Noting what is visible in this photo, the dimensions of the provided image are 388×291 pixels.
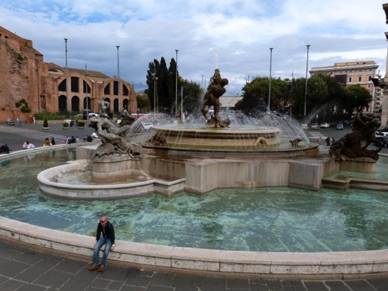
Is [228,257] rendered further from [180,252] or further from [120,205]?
[120,205]

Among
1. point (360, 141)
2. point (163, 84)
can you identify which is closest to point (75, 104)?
point (163, 84)

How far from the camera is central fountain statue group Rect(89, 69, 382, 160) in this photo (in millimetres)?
10766

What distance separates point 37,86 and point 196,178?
6617 centimetres

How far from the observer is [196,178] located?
9.24 meters

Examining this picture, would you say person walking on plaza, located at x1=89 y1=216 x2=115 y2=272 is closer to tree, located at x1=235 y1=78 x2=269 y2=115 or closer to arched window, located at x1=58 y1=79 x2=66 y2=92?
tree, located at x1=235 y1=78 x2=269 y2=115

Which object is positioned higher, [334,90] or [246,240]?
[334,90]

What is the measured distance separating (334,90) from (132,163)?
54385 millimetres

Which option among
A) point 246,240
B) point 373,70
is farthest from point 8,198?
point 373,70

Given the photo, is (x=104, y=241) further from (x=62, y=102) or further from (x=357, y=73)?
(x=357, y=73)

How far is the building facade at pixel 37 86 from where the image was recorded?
53.7 meters

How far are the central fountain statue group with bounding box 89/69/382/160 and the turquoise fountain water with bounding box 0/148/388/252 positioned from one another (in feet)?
8.53

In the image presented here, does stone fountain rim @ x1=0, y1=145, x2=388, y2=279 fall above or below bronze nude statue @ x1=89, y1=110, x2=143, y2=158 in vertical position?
below

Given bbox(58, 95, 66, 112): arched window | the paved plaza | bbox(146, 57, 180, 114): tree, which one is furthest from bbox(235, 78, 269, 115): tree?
the paved plaza

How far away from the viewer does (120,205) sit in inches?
321
